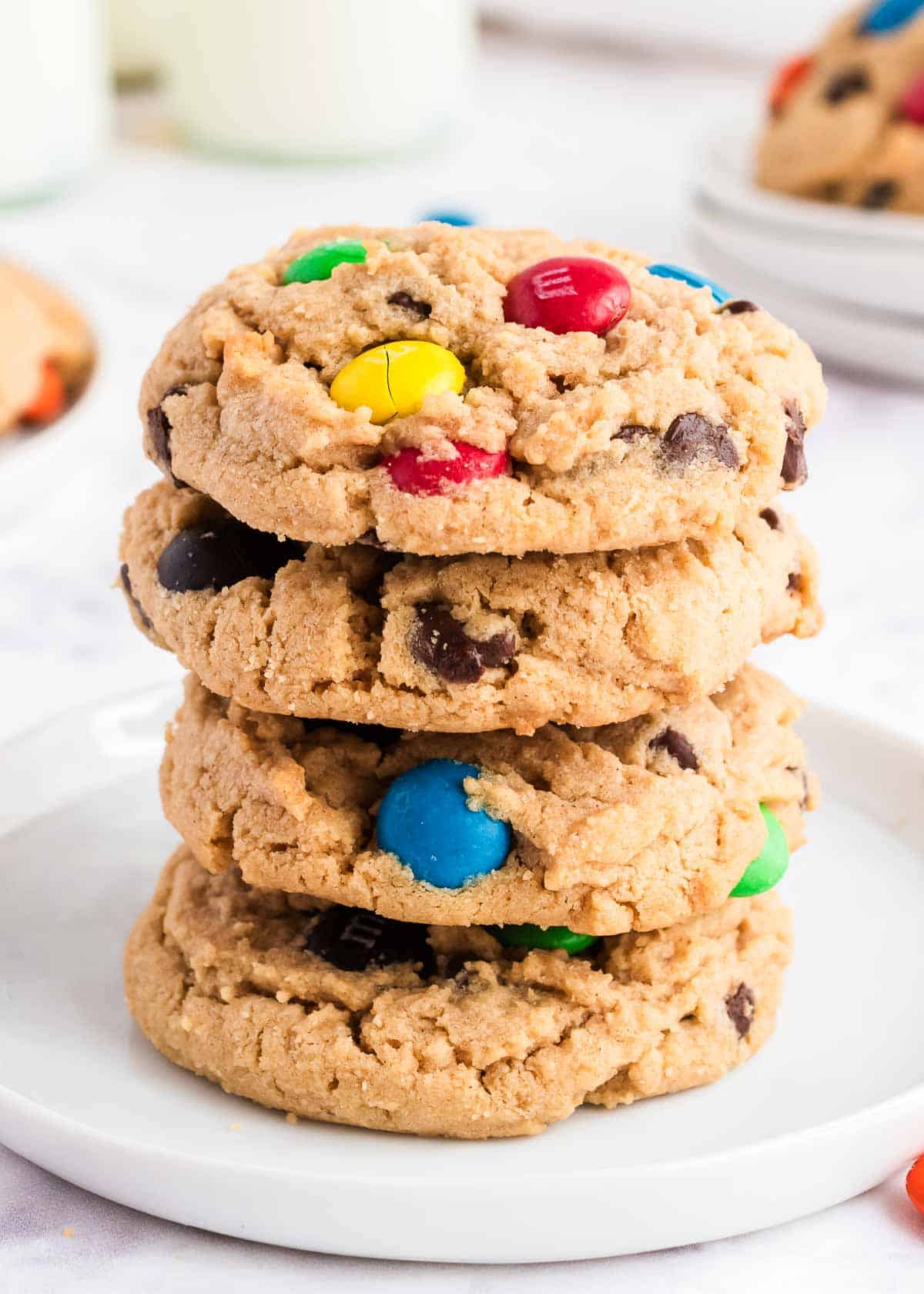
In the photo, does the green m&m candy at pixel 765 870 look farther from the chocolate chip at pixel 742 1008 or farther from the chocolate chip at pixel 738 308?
the chocolate chip at pixel 738 308

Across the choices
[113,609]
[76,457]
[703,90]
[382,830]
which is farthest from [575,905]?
[703,90]

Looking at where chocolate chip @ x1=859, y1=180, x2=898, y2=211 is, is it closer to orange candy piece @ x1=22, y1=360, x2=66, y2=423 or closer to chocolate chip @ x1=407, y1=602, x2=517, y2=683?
orange candy piece @ x1=22, y1=360, x2=66, y2=423

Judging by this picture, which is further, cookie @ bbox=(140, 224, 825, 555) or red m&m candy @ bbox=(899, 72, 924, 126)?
red m&m candy @ bbox=(899, 72, 924, 126)

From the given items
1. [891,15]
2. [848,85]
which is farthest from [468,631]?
[891,15]

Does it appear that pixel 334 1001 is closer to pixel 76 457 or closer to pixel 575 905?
pixel 575 905

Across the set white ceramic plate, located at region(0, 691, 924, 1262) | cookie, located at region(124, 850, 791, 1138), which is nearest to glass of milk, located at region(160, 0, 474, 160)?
white ceramic plate, located at region(0, 691, 924, 1262)

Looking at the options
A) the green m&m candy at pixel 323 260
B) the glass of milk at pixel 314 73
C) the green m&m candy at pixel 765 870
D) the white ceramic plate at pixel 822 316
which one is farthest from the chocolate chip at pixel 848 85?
the green m&m candy at pixel 765 870

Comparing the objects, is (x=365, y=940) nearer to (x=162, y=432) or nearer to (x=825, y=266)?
(x=162, y=432)
